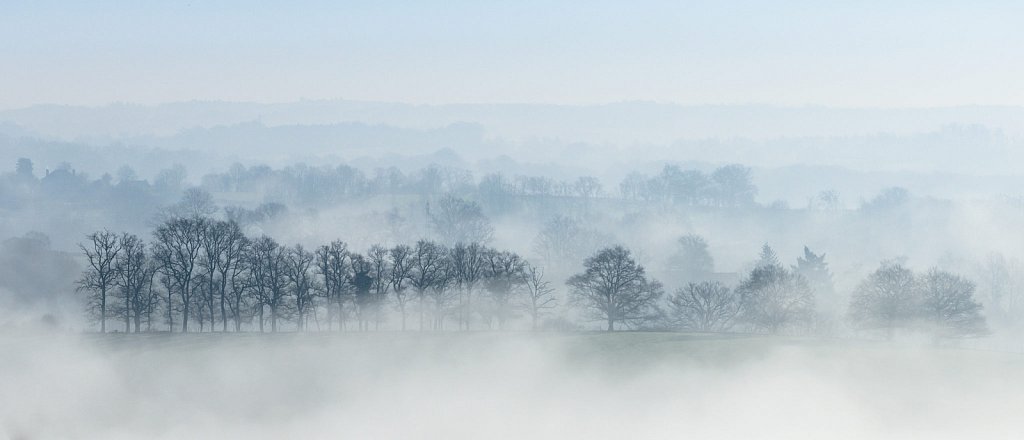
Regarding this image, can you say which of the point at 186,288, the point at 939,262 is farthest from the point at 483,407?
the point at 939,262

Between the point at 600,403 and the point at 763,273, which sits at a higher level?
the point at 763,273

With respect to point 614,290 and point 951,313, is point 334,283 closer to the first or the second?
point 614,290

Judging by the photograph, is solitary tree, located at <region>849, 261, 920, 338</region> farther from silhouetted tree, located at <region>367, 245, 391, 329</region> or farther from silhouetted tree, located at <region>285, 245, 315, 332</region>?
silhouetted tree, located at <region>285, 245, 315, 332</region>

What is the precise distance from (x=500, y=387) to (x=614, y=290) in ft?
95.6

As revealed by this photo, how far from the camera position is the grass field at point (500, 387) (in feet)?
213

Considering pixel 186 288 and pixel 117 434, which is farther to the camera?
pixel 186 288

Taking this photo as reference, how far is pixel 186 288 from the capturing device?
9981 centimetres

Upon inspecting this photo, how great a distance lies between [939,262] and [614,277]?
4231 inches

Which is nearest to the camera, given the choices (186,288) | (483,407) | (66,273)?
(483,407)

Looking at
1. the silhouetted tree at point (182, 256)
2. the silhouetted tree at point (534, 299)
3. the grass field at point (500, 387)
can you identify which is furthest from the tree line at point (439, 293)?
the grass field at point (500, 387)

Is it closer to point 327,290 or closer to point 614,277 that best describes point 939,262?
point 614,277

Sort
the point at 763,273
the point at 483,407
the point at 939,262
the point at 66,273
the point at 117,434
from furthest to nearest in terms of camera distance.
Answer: the point at 939,262
the point at 66,273
the point at 763,273
the point at 483,407
the point at 117,434

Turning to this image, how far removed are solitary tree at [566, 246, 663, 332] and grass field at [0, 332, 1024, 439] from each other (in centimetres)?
1139

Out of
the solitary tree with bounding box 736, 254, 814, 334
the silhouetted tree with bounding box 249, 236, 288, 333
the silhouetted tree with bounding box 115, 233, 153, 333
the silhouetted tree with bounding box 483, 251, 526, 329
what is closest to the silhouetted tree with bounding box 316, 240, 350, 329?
the silhouetted tree with bounding box 249, 236, 288, 333
